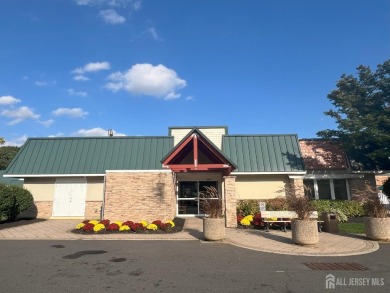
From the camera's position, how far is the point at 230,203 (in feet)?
47.4

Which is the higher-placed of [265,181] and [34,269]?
[265,181]

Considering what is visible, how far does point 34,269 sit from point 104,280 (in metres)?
2.29

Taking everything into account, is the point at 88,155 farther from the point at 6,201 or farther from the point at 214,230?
the point at 214,230

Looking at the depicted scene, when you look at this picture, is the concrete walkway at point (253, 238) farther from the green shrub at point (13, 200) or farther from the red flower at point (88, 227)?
the green shrub at point (13, 200)

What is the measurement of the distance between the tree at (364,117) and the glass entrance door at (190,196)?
10.1 meters

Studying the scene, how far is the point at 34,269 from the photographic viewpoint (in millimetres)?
6984

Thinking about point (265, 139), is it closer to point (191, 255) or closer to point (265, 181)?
point (265, 181)

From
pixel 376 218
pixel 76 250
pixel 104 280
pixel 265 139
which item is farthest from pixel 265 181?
pixel 104 280

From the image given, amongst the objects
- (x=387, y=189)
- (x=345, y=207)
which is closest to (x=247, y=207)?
(x=345, y=207)

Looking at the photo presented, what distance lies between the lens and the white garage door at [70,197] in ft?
61.0

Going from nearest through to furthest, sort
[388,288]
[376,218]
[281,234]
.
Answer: [388,288], [376,218], [281,234]

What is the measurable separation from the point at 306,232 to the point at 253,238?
234 centimetres

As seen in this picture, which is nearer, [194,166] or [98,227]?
[98,227]

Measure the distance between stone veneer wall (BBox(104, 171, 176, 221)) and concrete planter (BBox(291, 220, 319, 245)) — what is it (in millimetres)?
7662
